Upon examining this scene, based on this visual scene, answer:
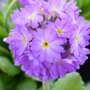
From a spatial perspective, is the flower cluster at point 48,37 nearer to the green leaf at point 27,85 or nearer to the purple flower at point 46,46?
the purple flower at point 46,46

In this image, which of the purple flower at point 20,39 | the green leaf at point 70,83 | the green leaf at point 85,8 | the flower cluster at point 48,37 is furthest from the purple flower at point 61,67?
the green leaf at point 85,8

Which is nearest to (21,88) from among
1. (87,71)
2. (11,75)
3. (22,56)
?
(11,75)

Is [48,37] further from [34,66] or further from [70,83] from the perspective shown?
[70,83]

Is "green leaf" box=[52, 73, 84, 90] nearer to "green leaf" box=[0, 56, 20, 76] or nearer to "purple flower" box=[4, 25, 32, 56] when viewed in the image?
"green leaf" box=[0, 56, 20, 76]

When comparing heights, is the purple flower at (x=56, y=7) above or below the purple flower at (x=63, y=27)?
above

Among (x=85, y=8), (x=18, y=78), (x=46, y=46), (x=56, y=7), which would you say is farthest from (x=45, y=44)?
(x=85, y=8)

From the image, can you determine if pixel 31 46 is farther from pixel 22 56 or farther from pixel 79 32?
pixel 79 32
